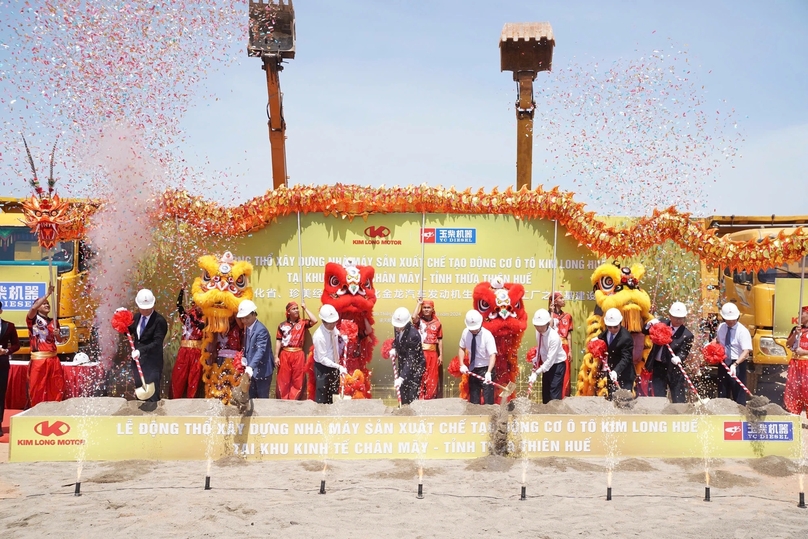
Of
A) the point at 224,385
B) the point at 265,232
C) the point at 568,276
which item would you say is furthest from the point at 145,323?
the point at 568,276

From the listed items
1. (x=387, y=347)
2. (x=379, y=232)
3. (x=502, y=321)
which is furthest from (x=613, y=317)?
(x=379, y=232)

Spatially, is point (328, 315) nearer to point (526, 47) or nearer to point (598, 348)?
point (598, 348)

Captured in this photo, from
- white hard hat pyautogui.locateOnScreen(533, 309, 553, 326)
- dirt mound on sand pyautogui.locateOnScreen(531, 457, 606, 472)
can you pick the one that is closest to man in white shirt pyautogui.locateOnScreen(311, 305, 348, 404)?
white hard hat pyautogui.locateOnScreen(533, 309, 553, 326)

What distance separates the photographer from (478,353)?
799 centimetres

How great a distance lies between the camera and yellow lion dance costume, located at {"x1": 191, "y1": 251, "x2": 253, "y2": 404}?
8312mm

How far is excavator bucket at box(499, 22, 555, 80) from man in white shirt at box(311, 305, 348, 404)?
6221 millimetres

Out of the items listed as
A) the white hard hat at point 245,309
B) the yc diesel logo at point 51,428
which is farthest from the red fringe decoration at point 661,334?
the yc diesel logo at point 51,428

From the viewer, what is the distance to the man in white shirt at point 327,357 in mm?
7949

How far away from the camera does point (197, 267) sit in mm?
9117

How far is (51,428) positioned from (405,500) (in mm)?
3424

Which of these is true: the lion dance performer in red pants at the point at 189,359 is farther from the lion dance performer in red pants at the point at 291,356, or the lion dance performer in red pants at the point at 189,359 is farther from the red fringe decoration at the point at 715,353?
the red fringe decoration at the point at 715,353

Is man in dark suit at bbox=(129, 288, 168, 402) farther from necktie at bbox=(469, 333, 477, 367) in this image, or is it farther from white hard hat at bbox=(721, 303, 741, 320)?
white hard hat at bbox=(721, 303, 741, 320)

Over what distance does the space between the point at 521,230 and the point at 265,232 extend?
337 cm

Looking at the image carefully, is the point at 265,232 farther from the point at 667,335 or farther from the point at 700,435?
the point at 700,435
